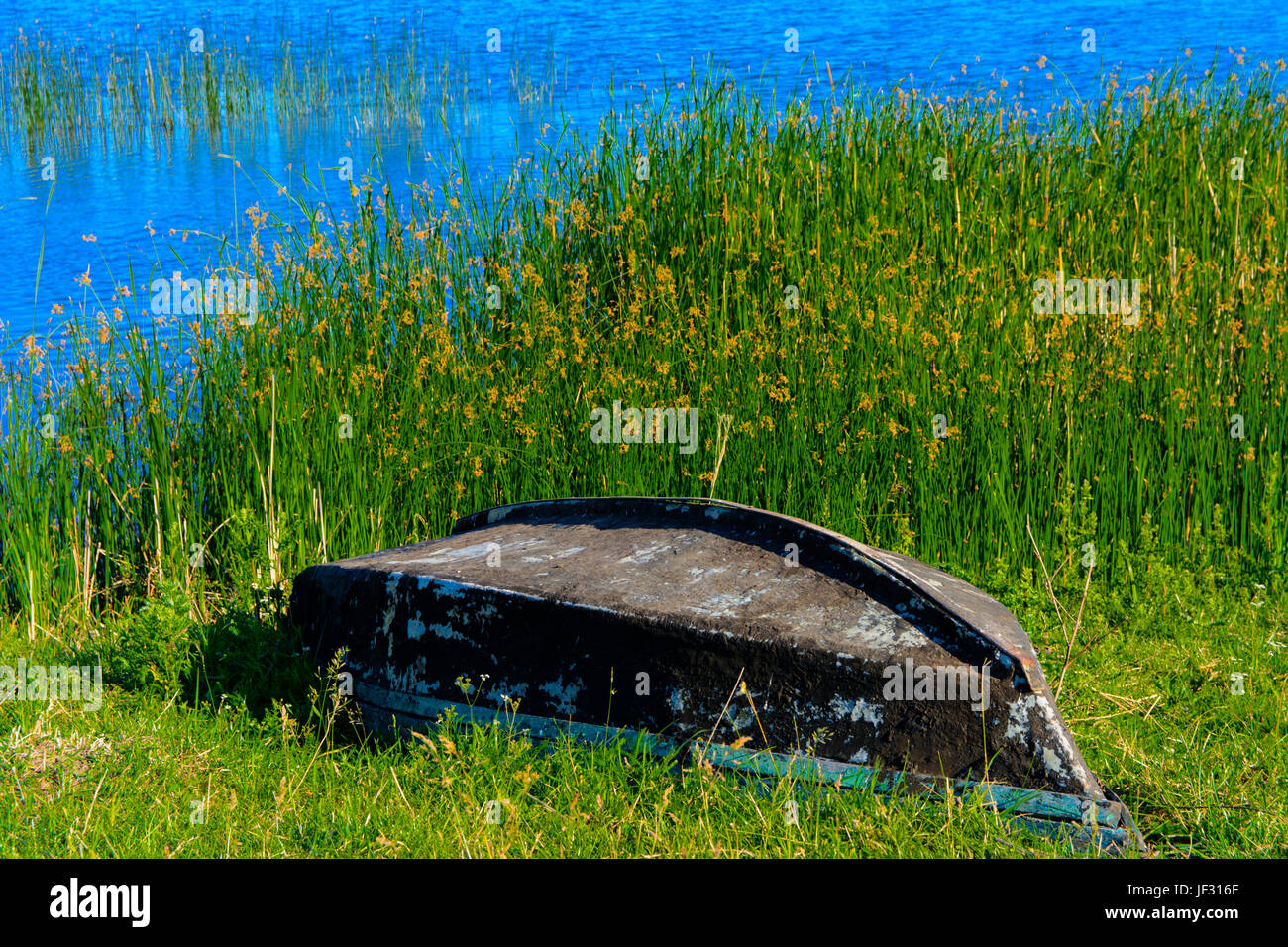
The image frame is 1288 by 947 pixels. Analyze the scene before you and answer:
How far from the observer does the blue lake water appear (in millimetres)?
10438

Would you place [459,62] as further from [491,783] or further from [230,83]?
[491,783]

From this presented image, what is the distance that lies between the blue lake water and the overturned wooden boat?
537cm

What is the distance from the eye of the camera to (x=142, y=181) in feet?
40.8

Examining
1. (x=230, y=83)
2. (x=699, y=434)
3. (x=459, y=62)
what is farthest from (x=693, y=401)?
(x=459, y=62)

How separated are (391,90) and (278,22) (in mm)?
5019

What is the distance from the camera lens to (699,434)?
17.3ft

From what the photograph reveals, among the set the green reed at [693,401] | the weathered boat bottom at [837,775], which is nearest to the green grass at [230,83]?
the green reed at [693,401]

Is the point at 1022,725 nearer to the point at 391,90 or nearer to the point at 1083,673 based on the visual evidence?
the point at 1083,673

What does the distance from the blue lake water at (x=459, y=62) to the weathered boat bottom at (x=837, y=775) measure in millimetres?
5716

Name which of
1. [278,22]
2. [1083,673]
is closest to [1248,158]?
[1083,673]

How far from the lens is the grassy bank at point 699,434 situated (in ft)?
11.7

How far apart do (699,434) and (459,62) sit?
13306 millimetres

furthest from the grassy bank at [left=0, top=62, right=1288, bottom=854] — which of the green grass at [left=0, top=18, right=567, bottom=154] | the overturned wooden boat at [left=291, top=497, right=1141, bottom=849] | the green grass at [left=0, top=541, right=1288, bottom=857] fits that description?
the green grass at [left=0, top=18, right=567, bottom=154]

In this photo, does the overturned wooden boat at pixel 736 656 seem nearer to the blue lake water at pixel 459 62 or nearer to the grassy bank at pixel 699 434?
the grassy bank at pixel 699 434
